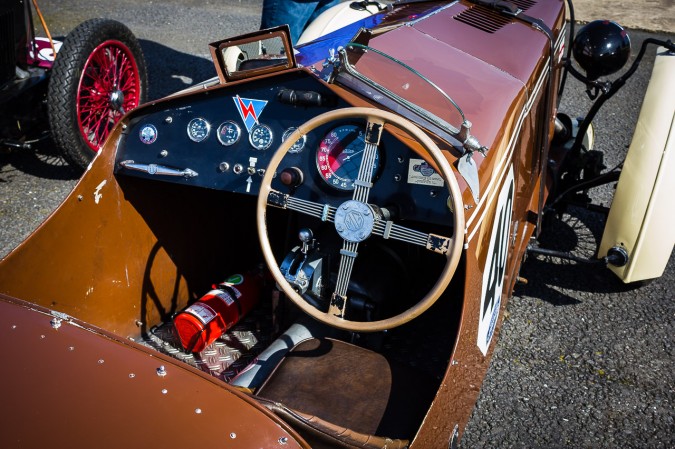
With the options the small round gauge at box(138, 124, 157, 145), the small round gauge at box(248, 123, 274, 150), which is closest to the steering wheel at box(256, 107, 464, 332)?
the small round gauge at box(248, 123, 274, 150)

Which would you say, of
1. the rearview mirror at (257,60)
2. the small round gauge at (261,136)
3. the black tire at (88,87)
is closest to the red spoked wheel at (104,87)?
the black tire at (88,87)

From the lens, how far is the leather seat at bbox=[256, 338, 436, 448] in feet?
6.90

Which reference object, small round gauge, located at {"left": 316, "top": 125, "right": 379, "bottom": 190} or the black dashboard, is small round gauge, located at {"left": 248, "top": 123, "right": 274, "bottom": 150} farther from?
small round gauge, located at {"left": 316, "top": 125, "right": 379, "bottom": 190}

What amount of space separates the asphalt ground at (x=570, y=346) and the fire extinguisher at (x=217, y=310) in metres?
1.07

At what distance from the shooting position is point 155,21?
7.67 meters

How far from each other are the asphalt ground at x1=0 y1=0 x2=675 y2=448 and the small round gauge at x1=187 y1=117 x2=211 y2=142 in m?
1.55

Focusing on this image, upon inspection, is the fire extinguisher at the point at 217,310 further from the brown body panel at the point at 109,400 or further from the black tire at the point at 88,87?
the black tire at the point at 88,87

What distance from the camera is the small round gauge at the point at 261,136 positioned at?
2.35 meters

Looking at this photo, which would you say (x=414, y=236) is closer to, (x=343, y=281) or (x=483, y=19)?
(x=343, y=281)

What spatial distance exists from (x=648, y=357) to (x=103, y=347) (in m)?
2.57

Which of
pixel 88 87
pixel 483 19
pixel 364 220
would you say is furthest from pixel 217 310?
pixel 88 87

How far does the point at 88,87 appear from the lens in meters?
4.34

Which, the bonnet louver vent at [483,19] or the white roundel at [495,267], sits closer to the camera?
the white roundel at [495,267]

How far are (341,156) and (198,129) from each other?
59 centimetres
